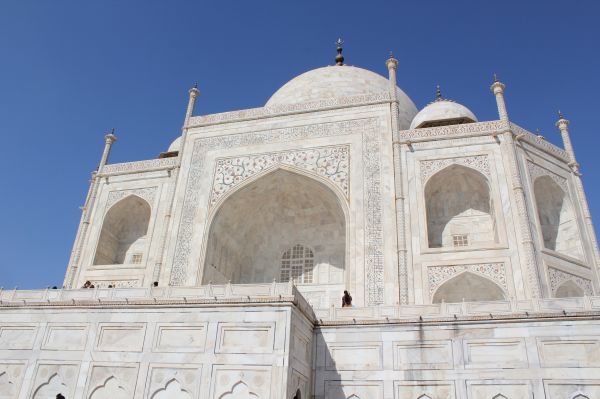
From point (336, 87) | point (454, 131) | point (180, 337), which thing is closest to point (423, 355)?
point (180, 337)

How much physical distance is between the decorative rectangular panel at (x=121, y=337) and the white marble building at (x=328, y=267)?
0.03 meters

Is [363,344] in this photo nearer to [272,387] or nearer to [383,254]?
[272,387]

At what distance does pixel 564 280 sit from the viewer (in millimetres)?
12180

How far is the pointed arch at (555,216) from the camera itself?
13617mm

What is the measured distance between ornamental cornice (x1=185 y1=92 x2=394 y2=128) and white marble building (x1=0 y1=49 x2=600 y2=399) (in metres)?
0.05

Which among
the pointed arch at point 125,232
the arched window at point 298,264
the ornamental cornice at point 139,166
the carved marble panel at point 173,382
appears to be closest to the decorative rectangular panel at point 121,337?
the carved marble panel at point 173,382

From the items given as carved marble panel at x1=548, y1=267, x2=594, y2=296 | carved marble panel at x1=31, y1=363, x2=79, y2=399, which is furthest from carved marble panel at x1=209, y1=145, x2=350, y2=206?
carved marble panel at x1=31, y1=363, x2=79, y2=399

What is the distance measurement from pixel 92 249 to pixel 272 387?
9844mm

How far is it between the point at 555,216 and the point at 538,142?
210 cm

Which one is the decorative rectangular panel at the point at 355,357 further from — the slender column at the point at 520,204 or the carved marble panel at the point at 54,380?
the carved marble panel at the point at 54,380

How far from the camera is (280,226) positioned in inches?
630

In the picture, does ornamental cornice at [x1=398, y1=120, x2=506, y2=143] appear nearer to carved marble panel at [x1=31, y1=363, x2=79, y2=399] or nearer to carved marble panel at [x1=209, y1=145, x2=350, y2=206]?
carved marble panel at [x1=209, y1=145, x2=350, y2=206]

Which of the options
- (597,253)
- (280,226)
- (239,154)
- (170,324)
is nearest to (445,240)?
(597,253)

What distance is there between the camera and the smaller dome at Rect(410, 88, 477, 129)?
1616cm
